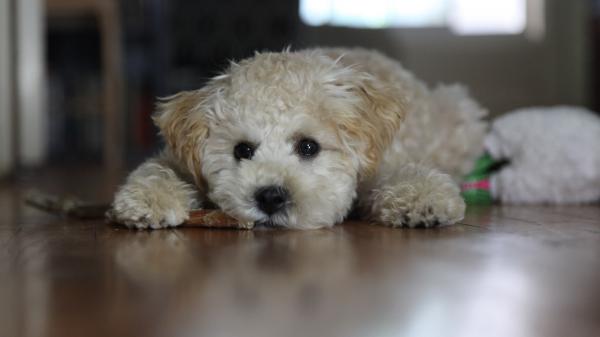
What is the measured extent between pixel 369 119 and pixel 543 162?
89 centimetres

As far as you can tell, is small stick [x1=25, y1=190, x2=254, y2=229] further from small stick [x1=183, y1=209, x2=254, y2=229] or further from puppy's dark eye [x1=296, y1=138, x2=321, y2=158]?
puppy's dark eye [x1=296, y1=138, x2=321, y2=158]

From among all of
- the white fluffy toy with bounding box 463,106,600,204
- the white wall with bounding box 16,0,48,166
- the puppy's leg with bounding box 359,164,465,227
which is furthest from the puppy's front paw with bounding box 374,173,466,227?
the white wall with bounding box 16,0,48,166

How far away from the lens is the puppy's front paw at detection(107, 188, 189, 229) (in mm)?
1889

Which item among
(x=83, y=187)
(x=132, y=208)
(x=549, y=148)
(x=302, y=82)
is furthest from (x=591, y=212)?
(x=83, y=187)

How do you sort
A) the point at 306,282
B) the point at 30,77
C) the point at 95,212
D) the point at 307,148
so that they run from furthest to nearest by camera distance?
the point at 30,77
the point at 95,212
the point at 307,148
the point at 306,282

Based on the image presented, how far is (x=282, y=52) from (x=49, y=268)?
0.94 metres

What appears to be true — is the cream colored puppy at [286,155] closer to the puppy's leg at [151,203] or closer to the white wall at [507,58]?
the puppy's leg at [151,203]

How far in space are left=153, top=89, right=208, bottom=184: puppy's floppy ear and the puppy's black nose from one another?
235 mm

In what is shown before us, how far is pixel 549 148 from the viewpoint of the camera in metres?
2.60

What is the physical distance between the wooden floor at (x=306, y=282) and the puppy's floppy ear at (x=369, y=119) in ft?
0.63

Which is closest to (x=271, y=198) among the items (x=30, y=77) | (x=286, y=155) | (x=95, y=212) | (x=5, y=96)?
(x=286, y=155)

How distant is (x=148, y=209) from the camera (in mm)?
1892

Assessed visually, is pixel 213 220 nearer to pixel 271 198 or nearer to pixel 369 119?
pixel 271 198

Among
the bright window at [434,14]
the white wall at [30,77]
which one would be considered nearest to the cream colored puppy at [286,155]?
the white wall at [30,77]
